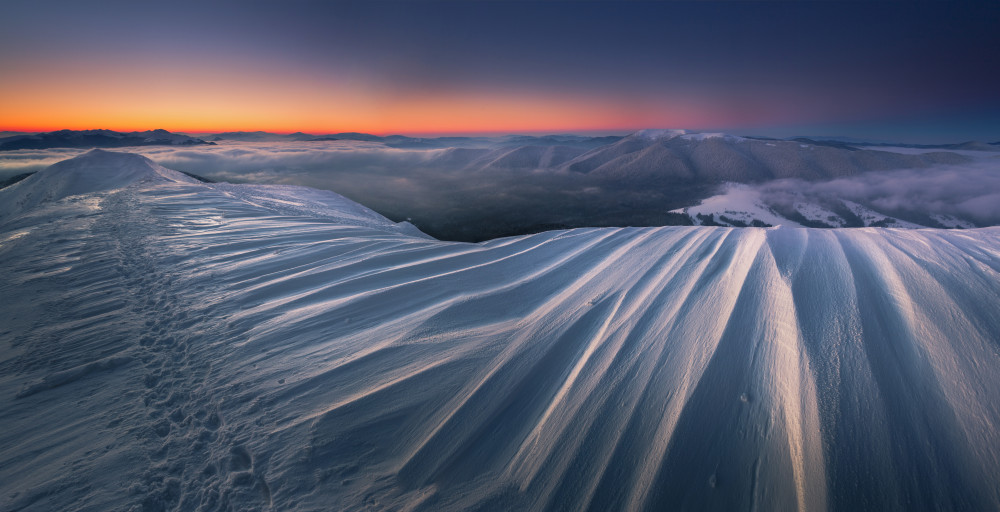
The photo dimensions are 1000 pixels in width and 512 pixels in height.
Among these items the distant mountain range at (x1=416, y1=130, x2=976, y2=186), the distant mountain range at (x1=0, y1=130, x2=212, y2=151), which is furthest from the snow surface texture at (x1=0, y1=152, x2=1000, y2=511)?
the distant mountain range at (x1=0, y1=130, x2=212, y2=151)

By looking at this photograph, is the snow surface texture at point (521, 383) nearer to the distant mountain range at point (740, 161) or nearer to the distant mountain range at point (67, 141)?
the distant mountain range at point (740, 161)

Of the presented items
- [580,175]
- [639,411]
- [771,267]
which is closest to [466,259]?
[639,411]

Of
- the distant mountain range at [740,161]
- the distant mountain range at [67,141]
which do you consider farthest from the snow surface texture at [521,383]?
the distant mountain range at [67,141]

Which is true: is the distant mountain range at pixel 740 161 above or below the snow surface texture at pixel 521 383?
above

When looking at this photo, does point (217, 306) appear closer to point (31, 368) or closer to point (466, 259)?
point (31, 368)

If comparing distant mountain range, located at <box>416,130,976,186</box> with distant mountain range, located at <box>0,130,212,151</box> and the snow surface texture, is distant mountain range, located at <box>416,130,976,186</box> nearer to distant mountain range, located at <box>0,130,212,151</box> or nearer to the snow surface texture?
the snow surface texture

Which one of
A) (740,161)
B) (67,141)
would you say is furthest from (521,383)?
(67,141)

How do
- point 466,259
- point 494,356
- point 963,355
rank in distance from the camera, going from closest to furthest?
point 963,355
point 494,356
point 466,259

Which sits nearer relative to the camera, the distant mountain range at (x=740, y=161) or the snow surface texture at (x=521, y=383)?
the snow surface texture at (x=521, y=383)
